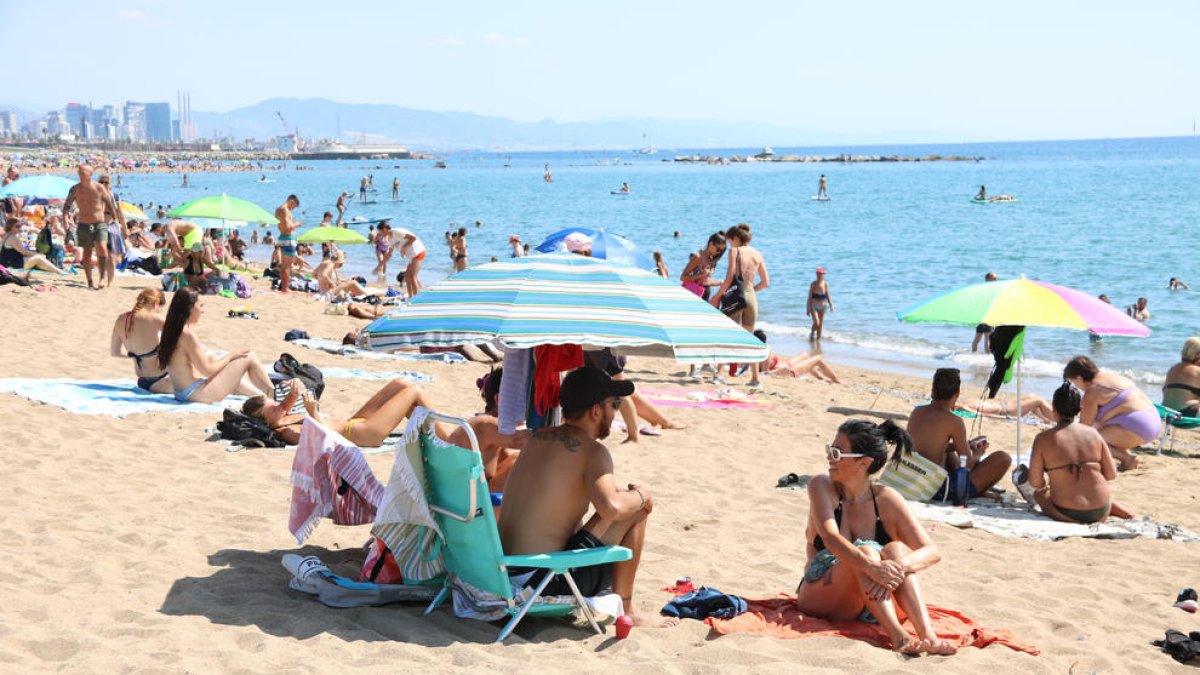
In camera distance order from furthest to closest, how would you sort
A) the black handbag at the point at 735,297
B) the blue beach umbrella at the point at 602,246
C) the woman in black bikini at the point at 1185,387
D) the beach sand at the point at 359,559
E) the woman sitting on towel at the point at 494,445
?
the black handbag at the point at 735,297 → the woman in black bikini at the point at 1185,387 → the blue beach umbrella at the point at 602,246 → the woman sitting on towel at the point at 494,445 → the beach sand at the point at 359,559

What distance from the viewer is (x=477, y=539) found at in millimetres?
4125

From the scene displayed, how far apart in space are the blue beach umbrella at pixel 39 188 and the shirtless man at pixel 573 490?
14.6 meters

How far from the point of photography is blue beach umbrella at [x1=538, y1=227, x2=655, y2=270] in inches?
354

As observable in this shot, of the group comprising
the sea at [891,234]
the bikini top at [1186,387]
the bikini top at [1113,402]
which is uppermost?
the bikini top at [1113,402]

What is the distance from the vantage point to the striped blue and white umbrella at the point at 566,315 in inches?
161

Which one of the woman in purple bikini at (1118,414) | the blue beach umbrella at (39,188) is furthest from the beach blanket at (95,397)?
the blue beach umbrella at (39,188)

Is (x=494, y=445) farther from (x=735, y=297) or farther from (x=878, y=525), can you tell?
(x=735, y=297)

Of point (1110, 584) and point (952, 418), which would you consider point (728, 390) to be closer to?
point (952, 418)

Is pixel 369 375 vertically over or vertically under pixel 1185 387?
under

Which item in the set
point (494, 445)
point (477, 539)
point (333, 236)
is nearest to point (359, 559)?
point (494, 445)

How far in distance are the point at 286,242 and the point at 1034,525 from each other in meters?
13.5

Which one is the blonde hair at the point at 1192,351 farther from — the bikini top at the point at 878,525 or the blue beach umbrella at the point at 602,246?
the bikini top at the point at 878,525

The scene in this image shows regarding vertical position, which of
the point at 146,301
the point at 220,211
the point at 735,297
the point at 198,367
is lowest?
the point at 198,367

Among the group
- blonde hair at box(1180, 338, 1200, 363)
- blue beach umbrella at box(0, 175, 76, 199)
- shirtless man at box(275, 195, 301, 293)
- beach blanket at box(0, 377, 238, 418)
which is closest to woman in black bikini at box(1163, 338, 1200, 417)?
blonde hair at box(1180, 338, 1200, 363)
